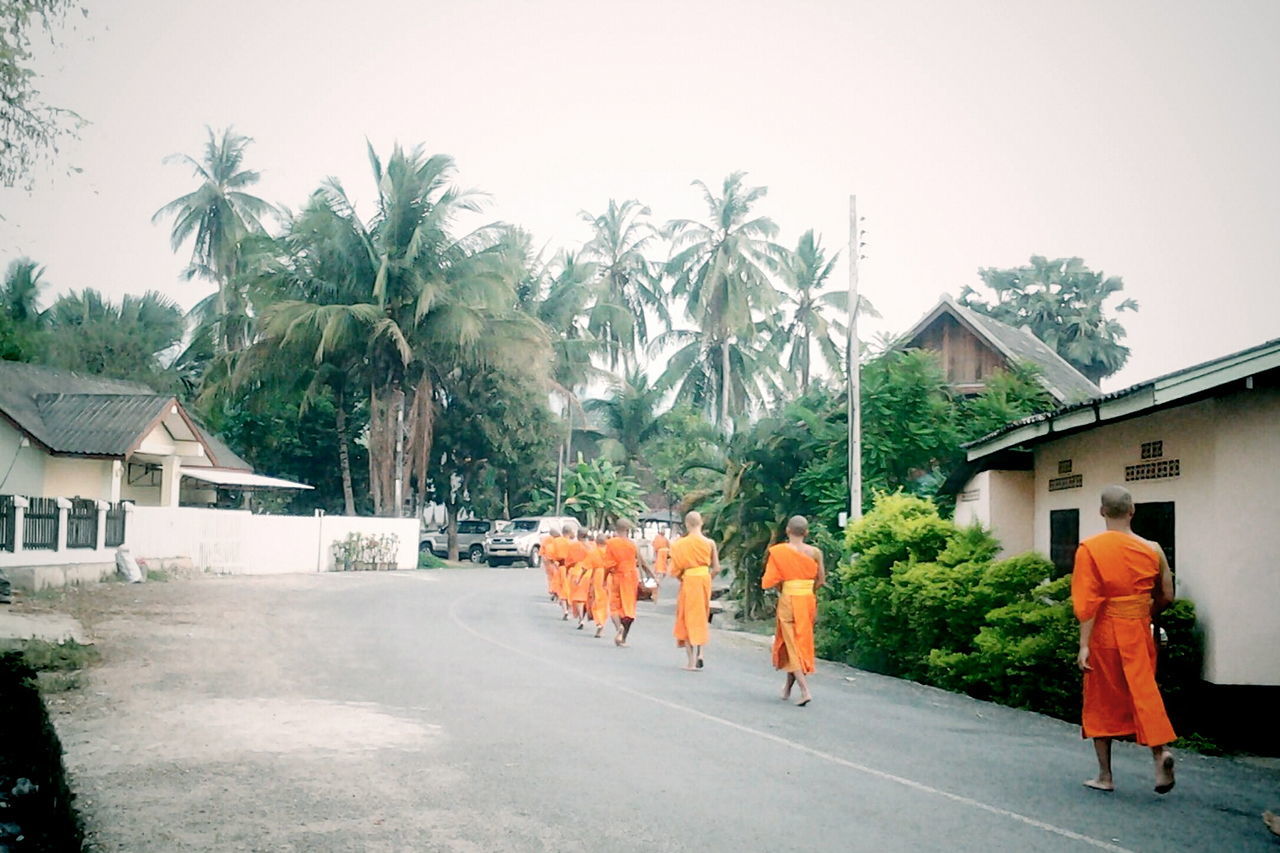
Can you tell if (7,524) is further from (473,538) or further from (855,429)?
(473,538)

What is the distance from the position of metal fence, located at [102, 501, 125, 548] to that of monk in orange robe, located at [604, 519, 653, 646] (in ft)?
40.0

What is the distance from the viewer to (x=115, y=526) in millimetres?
24359

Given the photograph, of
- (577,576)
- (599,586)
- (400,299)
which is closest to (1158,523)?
(599,586)

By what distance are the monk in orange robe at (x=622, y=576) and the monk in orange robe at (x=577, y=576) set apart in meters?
2.32

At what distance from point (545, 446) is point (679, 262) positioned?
375 inches

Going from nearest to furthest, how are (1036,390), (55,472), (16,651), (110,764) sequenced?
(110,764) → (16,651) → (1036,390) → (55,472)

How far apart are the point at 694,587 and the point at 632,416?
44462 mm

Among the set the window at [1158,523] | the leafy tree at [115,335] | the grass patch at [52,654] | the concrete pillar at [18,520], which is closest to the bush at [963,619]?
the window at [1158,523]

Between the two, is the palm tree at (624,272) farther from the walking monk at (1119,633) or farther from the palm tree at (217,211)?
the walking monk at (1119,633)

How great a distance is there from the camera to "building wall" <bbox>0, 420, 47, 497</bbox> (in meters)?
28.0

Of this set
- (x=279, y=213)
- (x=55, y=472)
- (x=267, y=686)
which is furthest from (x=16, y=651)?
(x=279, y=213)

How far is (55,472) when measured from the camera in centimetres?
2880

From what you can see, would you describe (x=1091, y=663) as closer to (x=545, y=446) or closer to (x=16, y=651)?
(x=16, y=651)

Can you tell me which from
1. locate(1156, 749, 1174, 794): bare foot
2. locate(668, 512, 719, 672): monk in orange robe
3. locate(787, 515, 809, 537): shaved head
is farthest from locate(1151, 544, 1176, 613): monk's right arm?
locate(668, 512, 719, 672): monk in orange robe
